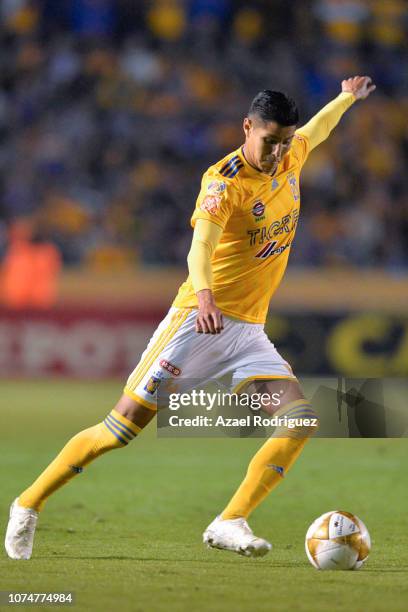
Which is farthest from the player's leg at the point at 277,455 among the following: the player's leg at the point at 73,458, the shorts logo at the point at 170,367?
the player's leg at the point at 73,458

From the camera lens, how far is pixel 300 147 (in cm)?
671

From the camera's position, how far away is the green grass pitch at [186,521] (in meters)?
4.98

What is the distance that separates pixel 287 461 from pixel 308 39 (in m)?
15.4

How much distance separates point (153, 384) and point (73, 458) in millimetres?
583

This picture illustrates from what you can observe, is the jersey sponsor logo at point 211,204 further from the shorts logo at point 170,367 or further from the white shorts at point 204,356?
the shorts logo at point 170,367

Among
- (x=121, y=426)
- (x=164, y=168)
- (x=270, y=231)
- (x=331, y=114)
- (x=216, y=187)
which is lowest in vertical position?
(x=121, y=426)

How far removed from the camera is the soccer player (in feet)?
19.4

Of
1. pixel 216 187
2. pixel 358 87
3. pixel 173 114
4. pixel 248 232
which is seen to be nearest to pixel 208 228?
pixel 216 187

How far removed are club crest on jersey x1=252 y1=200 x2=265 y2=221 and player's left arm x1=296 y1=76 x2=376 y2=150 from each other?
0.97 m

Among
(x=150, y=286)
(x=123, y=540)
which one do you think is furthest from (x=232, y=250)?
(x=150, y=286)

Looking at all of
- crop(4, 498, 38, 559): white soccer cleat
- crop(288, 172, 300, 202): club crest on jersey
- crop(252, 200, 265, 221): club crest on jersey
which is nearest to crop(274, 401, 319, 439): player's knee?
crop(252, 200, 265, 221): club crest on jersey

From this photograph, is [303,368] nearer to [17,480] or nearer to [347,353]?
[347,353]

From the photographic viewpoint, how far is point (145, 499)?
325 inches

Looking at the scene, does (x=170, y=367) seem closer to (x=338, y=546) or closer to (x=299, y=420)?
(x=299, y=420)
